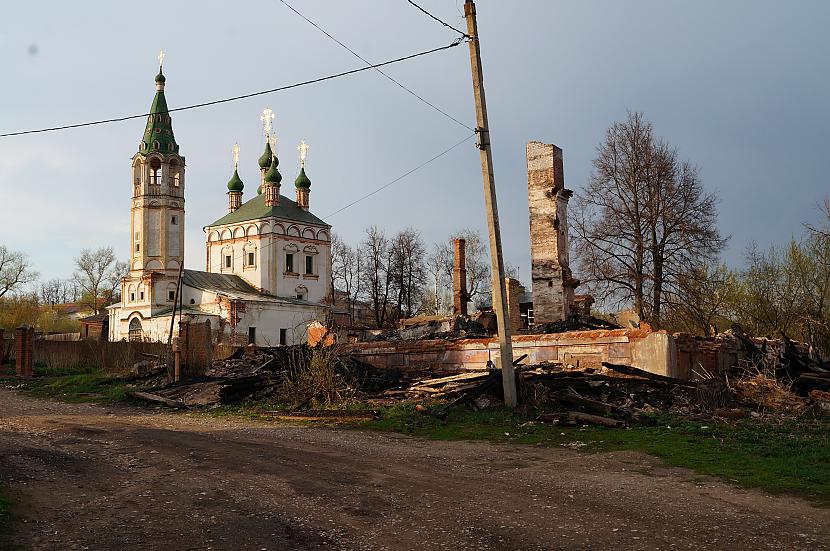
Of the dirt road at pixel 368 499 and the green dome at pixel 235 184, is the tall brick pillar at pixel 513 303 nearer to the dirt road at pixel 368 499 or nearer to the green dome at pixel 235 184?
the dirt road at pixel 368 499

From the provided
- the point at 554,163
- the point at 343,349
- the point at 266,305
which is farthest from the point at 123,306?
the point at 554,163

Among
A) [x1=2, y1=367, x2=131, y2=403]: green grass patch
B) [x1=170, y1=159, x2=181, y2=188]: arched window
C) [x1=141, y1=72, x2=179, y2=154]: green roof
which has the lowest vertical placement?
[x1=2, y1=367, x2=131, y2=403]: green grass patch

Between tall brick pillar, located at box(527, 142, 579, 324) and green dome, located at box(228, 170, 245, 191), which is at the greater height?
green dome, located at box(228, 170, 245, 191)

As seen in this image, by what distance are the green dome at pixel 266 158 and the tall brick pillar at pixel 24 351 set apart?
112ft

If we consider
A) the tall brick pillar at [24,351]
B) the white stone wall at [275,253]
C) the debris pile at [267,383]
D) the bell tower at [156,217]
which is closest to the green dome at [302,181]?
the white stone wall at [275,253]

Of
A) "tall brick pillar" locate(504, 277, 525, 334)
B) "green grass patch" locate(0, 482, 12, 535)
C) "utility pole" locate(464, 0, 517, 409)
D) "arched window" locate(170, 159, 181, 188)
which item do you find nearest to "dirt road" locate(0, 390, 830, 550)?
"green grass patch" locate(0, 482, 12, 535)

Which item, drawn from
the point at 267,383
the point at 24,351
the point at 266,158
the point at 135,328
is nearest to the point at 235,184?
the point at 266,158

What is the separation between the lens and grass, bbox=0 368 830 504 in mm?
8168

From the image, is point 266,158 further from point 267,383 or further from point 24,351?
point 267,383

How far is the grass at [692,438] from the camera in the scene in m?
8.17

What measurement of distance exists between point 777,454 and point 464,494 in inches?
178

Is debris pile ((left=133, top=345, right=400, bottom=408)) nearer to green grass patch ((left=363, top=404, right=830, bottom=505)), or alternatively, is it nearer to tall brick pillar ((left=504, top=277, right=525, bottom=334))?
green grass patch ((left=363, top=404, right=830, bottom=505))

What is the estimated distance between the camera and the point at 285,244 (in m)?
56.4

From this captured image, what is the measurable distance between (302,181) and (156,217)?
1320 centimetres
